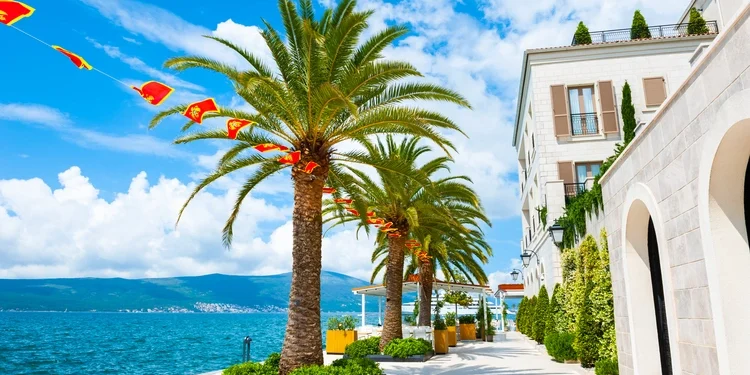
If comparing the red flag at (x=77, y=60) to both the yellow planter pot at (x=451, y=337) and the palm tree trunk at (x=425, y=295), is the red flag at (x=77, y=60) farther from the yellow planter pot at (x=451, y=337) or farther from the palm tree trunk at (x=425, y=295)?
the yellow planter pot at (x=451, y=337)

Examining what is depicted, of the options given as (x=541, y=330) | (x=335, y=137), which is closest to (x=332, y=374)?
(x=335, y=137)

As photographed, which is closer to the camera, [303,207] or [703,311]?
[703,311]

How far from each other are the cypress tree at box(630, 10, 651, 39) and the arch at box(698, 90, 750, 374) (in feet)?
78.2

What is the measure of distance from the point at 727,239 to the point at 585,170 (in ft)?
66.4

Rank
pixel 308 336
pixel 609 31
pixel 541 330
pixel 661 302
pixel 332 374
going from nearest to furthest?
pixel 661 302 → pixel 332 374 → pixel 308 336 → pixel 541 330 → pixel 609 31

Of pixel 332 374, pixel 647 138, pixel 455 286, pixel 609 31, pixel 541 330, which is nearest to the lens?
pixel 647 138

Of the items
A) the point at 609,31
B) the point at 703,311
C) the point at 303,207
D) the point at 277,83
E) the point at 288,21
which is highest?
the point at 609,31

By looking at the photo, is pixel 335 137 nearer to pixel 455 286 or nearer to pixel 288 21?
pixel 288 21

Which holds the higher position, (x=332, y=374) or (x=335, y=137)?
(x=335, y=137)

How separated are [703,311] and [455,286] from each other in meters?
31.2

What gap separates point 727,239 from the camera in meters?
5.48

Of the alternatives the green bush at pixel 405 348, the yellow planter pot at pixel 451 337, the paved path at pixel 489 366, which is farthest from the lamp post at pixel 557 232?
the yellow planter pot at pixel 451 337

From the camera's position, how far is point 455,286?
36656 mm

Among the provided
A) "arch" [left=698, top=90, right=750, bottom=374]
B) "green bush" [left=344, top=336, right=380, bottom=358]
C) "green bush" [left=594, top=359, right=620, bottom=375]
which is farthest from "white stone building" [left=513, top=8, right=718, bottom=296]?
"arch" [left=698, top=90, right=750, bottom=374]
